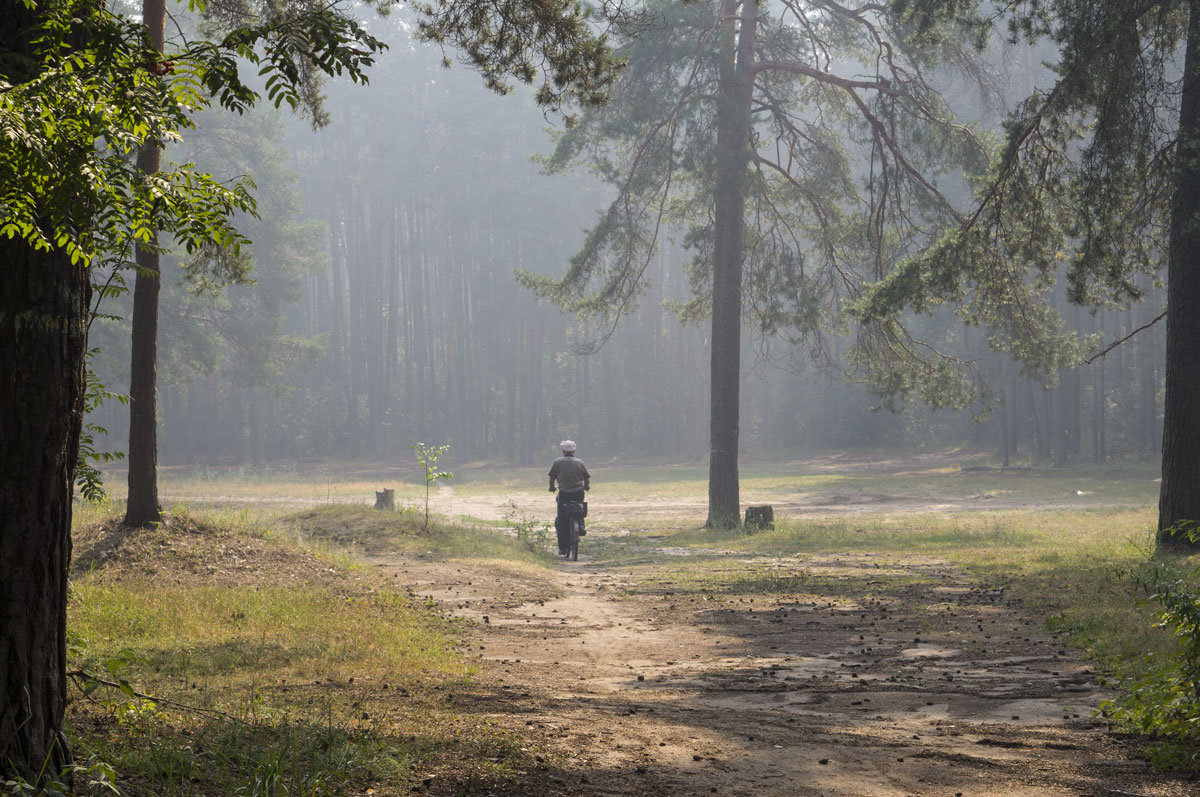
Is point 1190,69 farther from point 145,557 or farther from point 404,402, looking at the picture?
point 404,402

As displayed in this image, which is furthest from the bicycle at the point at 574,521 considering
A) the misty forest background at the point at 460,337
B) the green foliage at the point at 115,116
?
the misty forest background at the point at 460,337

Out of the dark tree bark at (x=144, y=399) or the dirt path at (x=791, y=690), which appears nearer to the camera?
the dirt path at (x=791, y=690)

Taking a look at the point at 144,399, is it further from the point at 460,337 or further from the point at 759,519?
the point at 460,337

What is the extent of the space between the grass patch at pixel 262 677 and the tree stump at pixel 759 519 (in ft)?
34.0

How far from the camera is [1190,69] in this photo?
13008mm

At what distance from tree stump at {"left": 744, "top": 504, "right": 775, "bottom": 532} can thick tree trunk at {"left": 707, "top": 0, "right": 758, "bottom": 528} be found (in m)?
0.82

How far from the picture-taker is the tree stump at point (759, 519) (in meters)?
20.6

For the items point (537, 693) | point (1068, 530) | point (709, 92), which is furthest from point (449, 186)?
point (537, 693)

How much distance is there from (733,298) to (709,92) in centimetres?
519

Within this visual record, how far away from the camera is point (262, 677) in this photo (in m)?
6.54

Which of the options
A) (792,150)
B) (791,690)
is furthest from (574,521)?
(792,150)

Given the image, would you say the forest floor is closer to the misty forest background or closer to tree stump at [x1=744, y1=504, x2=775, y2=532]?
tree stump at [x1=744, y1=504, x2=775, y2=532]

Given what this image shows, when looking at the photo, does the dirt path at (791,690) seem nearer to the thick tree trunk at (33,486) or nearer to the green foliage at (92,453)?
the thick tree trunk at (33,486)

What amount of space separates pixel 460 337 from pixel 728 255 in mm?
41202
